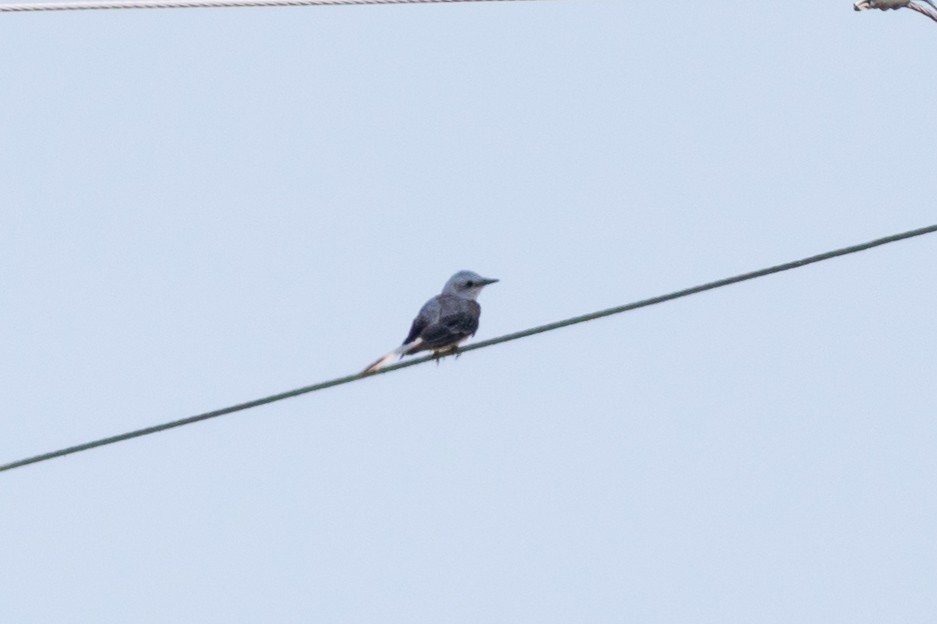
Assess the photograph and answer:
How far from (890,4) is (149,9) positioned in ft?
13.0

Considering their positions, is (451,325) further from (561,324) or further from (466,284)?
(561,324)

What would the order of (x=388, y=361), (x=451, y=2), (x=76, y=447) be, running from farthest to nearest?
(x=388, y=361) → (x=451, y=2) → (x=76, y=447)

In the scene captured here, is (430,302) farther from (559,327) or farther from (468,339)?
(559,327)

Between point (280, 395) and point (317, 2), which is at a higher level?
point (317, 2)

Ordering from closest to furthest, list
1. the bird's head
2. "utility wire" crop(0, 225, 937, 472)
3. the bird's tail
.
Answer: "utility wire" crop(0, 225, 937, 472) < the bird's tail < the bird's head

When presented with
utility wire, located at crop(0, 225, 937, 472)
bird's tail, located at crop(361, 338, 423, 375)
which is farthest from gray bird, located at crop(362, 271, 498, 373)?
utility wire, located at crop(0, 225, 937, 472)

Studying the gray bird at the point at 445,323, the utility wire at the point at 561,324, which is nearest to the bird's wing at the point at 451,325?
the gray bird at the point at 445,323

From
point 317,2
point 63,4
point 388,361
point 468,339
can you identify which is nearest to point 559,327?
point 317,2

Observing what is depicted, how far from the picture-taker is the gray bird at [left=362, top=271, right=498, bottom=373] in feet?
45.2

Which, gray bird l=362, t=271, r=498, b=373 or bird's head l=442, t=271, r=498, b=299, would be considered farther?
bird's head l=442, t=271, r=498, b=299

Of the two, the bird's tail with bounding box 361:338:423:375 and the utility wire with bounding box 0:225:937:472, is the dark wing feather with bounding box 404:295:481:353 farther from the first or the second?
the utility wire with bounding box 0:225:937:472

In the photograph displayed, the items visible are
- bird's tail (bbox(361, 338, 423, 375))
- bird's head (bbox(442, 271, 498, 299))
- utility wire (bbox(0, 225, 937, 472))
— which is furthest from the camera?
bird's head (bbox(442, 271, 498, 299))

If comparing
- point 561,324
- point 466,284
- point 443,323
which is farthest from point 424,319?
point 561,324

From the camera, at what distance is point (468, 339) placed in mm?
14258
